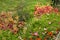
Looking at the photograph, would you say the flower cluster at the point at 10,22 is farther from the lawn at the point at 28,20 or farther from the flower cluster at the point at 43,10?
the flower cluster at the point at 43,10

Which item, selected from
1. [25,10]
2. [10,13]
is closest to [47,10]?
[25,10]

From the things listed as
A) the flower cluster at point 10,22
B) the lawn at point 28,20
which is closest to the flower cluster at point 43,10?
the lawn at point 28,20

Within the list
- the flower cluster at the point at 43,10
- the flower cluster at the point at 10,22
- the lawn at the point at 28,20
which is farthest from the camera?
the flower cluster at the point at 43,10

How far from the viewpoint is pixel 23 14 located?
10016mm

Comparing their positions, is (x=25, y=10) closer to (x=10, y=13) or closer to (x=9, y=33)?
(x=10, y=13)

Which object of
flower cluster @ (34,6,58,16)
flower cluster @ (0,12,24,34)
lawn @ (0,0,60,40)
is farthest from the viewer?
flower cluster @ (34,6,58,16)

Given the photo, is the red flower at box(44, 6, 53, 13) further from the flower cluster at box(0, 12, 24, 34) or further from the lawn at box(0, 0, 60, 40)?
the flower cluster at box(0, 12, 24, 34)

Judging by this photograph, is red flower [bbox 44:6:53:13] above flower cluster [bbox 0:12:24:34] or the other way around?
above

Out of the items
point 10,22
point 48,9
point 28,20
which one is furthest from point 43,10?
point 10,22

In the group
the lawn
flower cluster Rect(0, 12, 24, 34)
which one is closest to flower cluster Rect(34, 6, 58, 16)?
the lawn

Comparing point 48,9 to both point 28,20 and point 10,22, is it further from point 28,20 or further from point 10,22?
point 10,22

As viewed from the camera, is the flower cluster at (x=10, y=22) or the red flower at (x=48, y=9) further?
the red flower at (x=48, y=9)

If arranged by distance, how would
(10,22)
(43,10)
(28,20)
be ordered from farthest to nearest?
(43,10) → (28,20) → (10,22)

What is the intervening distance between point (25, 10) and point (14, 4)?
1.30 meters
